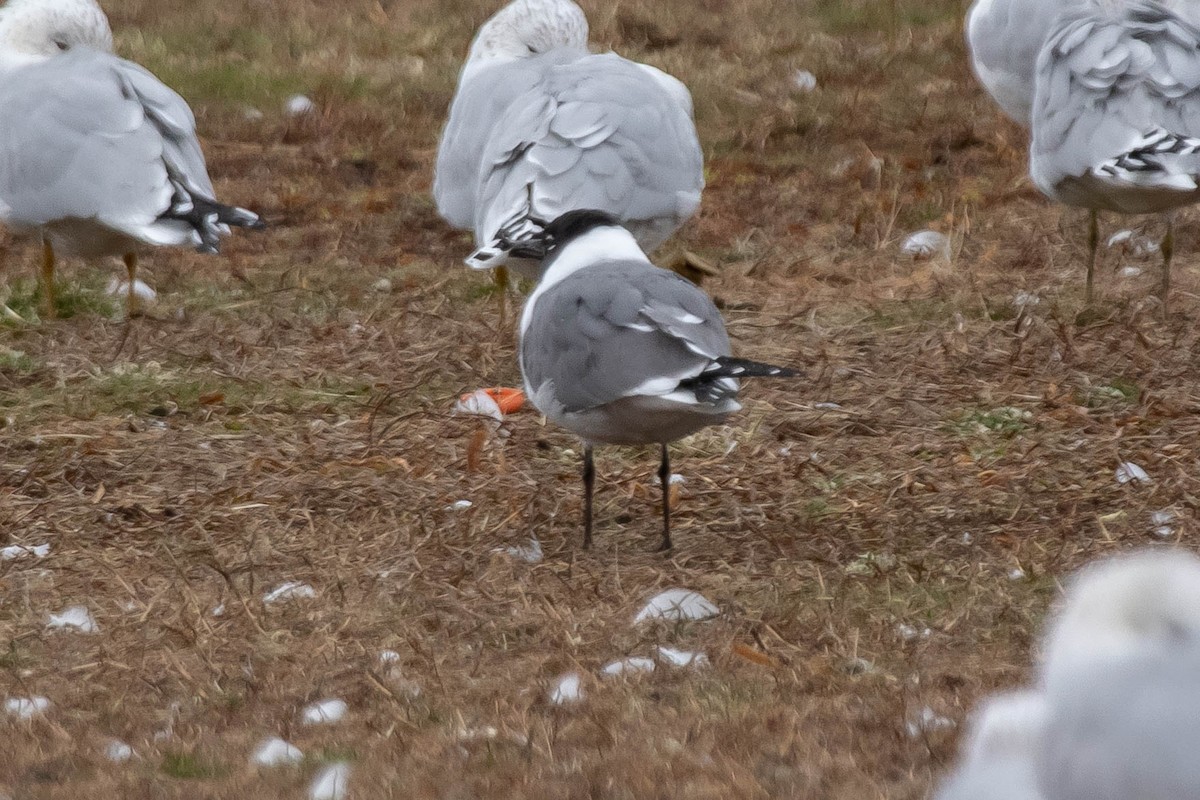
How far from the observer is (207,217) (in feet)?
22.0

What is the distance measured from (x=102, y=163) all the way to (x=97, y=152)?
0.05 m

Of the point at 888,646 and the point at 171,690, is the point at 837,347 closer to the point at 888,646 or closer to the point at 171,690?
the point at 888,646

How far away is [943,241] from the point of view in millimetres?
7984

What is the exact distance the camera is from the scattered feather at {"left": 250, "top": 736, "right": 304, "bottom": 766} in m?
3.22

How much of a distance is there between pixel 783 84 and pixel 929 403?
519cm

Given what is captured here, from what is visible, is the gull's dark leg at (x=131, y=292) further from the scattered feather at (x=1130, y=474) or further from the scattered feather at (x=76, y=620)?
A: the scattered feather at (x=1130, y=474)

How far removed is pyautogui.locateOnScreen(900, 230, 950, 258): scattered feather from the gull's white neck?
3.27 metres

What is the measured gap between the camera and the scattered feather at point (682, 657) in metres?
3.73

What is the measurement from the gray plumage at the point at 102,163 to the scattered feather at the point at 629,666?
11.0 ft

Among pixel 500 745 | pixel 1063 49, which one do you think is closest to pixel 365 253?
pixel 1063 49

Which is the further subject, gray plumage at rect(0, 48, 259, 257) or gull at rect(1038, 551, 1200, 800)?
gray plumage at rect(0, 48, 259, 257)

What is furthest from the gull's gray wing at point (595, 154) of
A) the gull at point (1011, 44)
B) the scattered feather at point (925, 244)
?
the scattered feather at point (925, 244)

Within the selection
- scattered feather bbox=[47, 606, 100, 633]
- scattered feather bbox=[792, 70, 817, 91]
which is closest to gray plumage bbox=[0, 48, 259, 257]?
scattered feather bbox=[47, 606, 100, 633]

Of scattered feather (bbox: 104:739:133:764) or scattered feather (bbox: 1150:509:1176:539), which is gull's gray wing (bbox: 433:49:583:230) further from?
scattered feather (bbox: 104:739:133:764)
